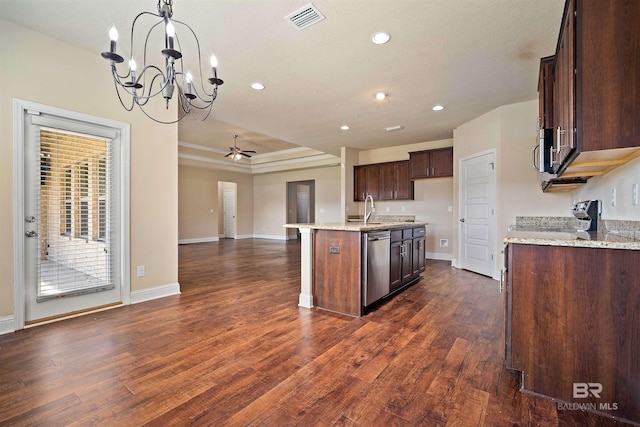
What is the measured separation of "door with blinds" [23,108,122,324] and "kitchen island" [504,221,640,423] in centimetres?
374

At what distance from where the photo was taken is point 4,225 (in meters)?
2.40

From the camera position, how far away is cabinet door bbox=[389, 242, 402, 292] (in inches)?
135

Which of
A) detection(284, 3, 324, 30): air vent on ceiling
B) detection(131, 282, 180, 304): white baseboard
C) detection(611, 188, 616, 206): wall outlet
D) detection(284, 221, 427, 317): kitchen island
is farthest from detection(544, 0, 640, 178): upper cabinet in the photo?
detection(131, 282, 180, 304): white baseboard

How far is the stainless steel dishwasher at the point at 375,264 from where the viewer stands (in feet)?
9.41

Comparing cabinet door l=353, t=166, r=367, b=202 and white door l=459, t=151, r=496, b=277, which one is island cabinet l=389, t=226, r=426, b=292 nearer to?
white door l=459, t=151, r=496, b=277

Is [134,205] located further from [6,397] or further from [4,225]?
[6,397]

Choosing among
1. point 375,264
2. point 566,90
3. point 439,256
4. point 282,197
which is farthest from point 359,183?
point 566,90

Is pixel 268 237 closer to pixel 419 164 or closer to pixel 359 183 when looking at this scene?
pixel 359 183

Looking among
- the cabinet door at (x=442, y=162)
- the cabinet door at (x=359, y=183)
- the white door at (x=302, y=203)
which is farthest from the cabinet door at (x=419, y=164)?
the white door at (x=302, y=203)

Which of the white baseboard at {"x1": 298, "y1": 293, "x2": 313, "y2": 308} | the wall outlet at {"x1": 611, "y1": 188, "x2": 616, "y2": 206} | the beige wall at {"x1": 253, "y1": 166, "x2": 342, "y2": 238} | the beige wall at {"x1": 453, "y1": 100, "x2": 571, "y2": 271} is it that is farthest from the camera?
the beige wall at {"x1": 253, "y1": 166, "x2": 342, "y2": 238}

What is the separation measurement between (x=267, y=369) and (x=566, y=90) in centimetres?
251

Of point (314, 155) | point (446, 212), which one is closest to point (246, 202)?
point (314, 155)

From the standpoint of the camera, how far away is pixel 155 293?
3365mm

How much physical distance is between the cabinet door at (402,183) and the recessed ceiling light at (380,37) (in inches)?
164
